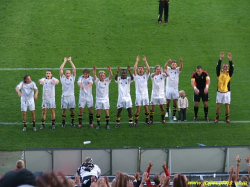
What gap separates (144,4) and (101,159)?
13.7 m

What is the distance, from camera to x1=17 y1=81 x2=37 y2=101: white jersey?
1313cm

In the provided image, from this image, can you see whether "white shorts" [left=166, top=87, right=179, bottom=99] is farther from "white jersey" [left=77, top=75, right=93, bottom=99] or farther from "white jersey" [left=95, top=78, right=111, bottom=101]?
"white jersey" [left=77, top=75, right=93, bottom=99]

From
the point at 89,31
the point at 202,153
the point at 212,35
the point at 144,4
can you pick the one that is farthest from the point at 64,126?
the point at 144,4

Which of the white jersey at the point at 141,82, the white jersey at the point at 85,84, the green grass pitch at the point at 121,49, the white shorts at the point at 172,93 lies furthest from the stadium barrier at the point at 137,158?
the white shorts at the point at 172,93

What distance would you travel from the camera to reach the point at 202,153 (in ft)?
35.3

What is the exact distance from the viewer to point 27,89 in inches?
519

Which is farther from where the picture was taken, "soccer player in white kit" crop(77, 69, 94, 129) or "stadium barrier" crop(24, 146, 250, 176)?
"soccer player in white kit" crop(77, 69, 94, 129)

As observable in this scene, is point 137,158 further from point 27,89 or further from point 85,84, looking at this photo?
point 27,89

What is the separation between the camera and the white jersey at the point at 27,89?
13133mm

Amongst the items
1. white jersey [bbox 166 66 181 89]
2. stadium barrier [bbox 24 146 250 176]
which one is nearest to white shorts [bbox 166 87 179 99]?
white jersey [bbox 166 66 181 89]

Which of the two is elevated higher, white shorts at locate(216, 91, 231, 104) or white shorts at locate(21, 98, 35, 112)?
white shorts at locate(216, 91, 231, 104)

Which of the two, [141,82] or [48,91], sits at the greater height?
[141,82]

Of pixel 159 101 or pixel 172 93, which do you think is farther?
pixel 172 93

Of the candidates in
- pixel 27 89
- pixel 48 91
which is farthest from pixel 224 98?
pixel 27 89
